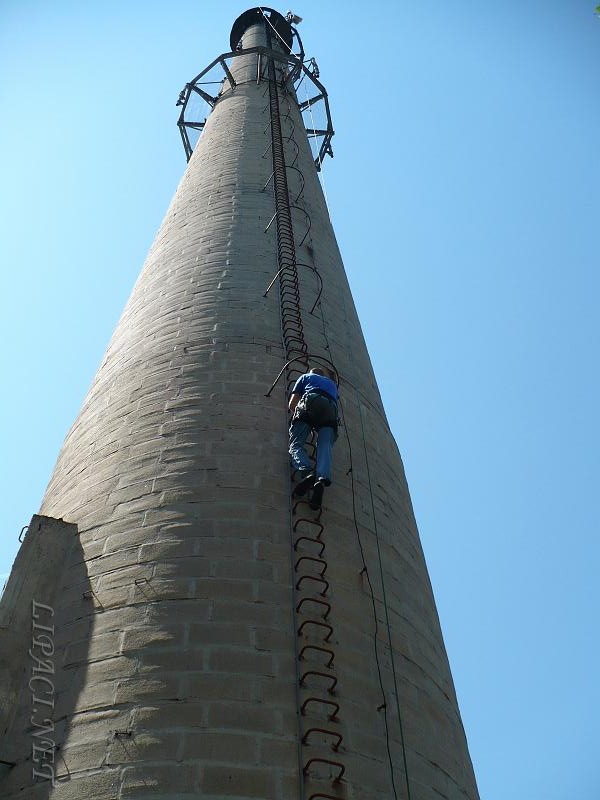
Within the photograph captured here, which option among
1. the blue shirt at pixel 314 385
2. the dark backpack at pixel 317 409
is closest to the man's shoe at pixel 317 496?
the dark backpack at pixel 317 409

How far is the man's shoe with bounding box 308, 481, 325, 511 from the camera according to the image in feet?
17.3

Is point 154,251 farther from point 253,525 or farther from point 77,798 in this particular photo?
point 77,798

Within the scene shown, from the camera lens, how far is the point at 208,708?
3.93 meters

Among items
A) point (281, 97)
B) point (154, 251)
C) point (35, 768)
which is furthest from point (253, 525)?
point (281, 97)

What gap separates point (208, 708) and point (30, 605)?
5.19ft

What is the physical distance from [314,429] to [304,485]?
1.98ft

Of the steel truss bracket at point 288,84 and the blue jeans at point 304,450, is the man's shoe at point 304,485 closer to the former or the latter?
the blue jeans at point 304,450

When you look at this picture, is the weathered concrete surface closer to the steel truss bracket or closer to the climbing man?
the climbing man

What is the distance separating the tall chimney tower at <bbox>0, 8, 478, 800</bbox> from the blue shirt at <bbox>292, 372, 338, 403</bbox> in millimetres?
299

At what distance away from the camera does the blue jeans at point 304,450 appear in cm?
541

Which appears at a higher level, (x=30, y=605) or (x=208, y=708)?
(x=30, y=605)

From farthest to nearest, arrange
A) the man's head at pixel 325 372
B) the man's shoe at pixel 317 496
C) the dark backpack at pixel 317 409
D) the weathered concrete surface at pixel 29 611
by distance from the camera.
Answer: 1. the man's head at pixel 325 372
2. the dark backpack at pixel 317 409
3. the man's shoe at pixel 317 496
4. the weathered concrete surface at pixel 29 611

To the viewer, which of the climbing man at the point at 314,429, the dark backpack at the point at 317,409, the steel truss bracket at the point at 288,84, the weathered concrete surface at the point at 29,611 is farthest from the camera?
the steel truss bracket at the point at 288,84

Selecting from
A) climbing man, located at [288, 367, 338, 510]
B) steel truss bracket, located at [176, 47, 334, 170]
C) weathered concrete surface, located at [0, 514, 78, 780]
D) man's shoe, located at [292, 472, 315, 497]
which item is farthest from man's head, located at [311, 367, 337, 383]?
steel truss bracket, located at [176, 47, 334, 170]
